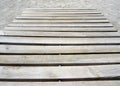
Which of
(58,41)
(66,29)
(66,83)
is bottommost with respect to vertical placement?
(66,83)

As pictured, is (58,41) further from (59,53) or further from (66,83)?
(66,83)

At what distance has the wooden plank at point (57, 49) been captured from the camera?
190 centimetres

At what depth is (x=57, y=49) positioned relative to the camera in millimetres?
1969

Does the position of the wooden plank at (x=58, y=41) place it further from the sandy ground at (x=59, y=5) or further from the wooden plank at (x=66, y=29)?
the sandy ground at (x=59, y=5)

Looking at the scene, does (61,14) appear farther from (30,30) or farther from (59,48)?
(59,48)

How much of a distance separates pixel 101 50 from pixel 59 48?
0.41 m

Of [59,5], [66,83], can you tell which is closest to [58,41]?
[66,83]

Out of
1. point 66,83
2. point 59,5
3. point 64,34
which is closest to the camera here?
point 66,83

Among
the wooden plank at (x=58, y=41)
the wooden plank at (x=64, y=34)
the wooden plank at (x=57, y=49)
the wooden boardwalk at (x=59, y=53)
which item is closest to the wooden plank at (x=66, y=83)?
the wooden boardwalk at (x=59, y=53)

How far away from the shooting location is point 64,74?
1.57 m

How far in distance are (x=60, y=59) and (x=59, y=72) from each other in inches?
8.1

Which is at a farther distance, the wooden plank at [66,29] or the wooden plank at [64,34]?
the wooden plank at [66,29]

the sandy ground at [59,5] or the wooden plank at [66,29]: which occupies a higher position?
the sandy ground at [59,5]

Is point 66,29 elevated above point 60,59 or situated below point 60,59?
above
